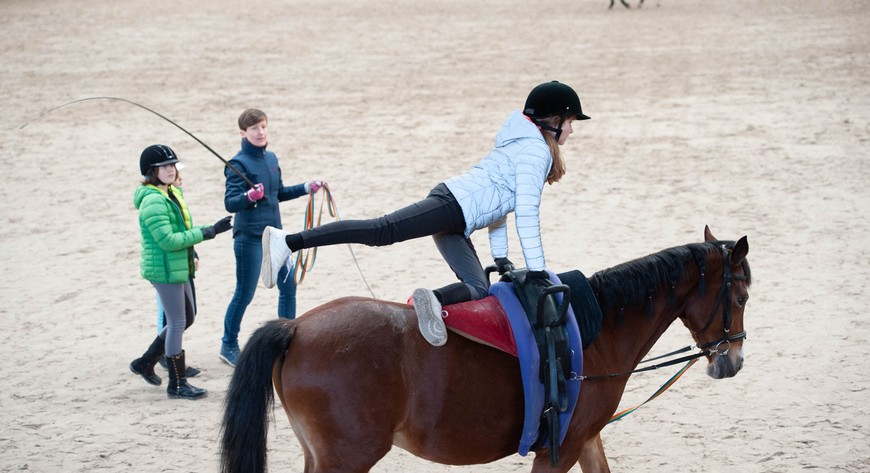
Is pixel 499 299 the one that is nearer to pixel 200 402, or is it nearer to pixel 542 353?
pixel 542 353

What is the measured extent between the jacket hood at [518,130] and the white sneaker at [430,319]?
0.89 metres

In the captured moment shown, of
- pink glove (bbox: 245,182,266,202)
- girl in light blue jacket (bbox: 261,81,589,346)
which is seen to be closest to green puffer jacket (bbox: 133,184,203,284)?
pink glove (bbox: 245,182,266,202)

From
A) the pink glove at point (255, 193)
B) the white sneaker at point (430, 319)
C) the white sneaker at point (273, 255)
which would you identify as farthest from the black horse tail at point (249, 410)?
the pink glove at point (255, 193)

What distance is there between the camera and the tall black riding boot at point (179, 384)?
6340mm

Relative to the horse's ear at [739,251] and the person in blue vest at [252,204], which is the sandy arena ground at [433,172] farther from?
the horse's ear at [739,251]

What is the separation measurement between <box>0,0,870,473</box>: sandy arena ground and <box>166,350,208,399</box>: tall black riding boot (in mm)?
100

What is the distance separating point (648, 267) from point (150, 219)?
336 cm

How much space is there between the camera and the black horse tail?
4004 millimetres

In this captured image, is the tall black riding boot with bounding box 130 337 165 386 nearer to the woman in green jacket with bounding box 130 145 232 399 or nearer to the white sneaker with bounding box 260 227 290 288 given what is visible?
the woman in green jacket with bounding box 130 145 232 399

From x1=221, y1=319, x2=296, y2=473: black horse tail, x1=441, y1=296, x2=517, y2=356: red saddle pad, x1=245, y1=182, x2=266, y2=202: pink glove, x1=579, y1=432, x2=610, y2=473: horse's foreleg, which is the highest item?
x1=245, y1=182, x2=266, y2=202: pink glove

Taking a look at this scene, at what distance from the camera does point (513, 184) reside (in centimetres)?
446

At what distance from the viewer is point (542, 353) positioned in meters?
4.21

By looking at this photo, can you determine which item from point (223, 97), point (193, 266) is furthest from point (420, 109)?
point (193, 266)

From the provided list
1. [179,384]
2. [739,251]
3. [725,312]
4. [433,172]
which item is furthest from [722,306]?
[433,172]
